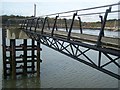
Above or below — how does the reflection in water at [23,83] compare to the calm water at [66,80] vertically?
below

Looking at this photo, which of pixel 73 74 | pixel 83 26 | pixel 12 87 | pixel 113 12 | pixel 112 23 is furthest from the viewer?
pixel 73 74

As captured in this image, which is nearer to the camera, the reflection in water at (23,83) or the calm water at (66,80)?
the calm water at (66,80)

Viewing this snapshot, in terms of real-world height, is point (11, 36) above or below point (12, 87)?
above

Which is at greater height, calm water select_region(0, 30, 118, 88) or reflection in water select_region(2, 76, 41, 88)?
calm water select_region(0, 30, 118, 88)

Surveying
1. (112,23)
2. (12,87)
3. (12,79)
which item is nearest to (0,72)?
(12,79)

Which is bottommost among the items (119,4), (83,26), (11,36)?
(11,36)

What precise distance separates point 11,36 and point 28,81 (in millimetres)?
3377

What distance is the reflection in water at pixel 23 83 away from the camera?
14109 mm

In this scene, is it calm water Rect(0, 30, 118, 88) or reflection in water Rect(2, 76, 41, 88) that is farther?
reflection in water Rect(2, 76, 41, 88)

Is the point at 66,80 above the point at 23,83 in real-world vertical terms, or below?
above

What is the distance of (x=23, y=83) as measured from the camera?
14555 millimetres

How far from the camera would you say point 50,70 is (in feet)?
56.2

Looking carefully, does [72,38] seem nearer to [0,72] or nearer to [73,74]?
[73,74]

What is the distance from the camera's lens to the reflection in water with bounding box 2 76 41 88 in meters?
14.1
